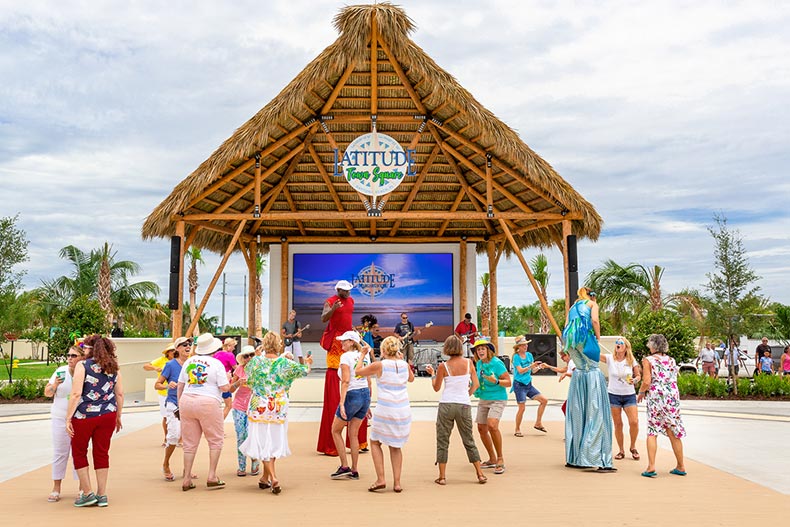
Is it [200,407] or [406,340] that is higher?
[406,340]

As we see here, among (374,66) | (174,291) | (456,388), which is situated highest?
(374,66)

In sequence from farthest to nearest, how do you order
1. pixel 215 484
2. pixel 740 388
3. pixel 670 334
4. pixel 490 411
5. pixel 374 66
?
pixel 670 334, pixel 740 388, pixel 374 66, pixel 490 411, pixel 215 484

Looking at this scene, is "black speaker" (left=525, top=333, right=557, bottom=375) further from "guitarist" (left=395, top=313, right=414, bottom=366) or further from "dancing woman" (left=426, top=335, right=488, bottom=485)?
"dancing woman" (left=426, top=335, right=488, bottom=485)

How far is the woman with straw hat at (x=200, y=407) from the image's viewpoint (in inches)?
253

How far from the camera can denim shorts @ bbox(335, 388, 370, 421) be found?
7.09 metres

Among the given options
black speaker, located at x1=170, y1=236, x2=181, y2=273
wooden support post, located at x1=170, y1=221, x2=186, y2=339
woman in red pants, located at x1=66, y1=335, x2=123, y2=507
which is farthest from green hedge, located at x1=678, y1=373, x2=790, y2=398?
woman in red pants, located at x1=66, y1=335, x2=123, y2=507

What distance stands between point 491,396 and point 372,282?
14.5 metres

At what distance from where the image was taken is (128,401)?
15.4 meters

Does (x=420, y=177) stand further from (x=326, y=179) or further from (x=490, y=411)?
(x=490, y=411)

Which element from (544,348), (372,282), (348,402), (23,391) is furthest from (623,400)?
(372,282)

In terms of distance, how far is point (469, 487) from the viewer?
6629 mm

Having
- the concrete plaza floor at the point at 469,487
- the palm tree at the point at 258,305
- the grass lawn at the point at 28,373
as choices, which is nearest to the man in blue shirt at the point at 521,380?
the concrete plaza floor at the point at 469,487

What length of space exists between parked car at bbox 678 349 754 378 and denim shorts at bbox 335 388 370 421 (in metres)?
12.6

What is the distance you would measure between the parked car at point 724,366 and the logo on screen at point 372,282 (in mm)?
8685
